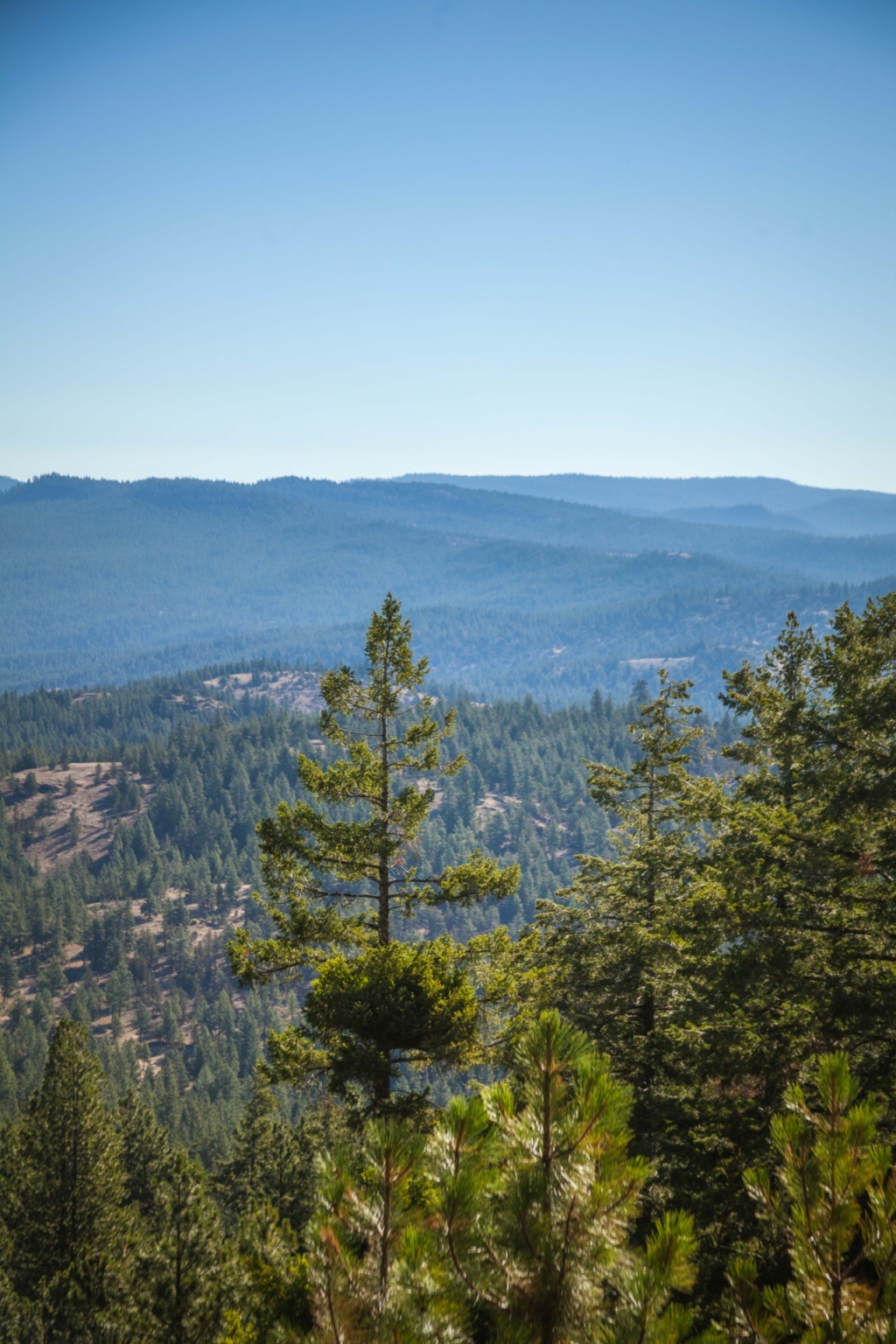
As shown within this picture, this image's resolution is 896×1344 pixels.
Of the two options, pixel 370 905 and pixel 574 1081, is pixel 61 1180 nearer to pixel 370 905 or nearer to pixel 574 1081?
pixel 370 905

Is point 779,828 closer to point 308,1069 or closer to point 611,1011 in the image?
point 611,1011

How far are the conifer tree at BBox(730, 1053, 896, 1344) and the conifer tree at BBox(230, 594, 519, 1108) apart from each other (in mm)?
10299

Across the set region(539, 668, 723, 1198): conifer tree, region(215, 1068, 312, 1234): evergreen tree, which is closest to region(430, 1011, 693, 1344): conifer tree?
region(539, 668, 723, 1198): conifer tree

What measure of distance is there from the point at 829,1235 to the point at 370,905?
12258mm

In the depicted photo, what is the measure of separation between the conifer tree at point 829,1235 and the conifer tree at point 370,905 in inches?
405

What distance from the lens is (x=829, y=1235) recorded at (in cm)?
469

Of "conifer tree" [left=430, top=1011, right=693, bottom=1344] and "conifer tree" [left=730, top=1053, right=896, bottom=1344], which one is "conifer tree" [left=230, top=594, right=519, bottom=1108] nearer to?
"conifer tree" [left=430, top=1011, right=693, bottom=1344]

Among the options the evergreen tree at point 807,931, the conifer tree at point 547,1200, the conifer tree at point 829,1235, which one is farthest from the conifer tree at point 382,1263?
the evergreen tree at point 807,931

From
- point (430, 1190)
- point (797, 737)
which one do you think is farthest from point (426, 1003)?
point (430, 1190)

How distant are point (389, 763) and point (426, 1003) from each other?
448 centimetres

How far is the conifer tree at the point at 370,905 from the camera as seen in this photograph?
14922 millimetres

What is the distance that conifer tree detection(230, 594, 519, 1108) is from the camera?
14.9m

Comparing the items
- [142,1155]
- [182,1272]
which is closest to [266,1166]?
[142,1155]

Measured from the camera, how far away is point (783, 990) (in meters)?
12.0
